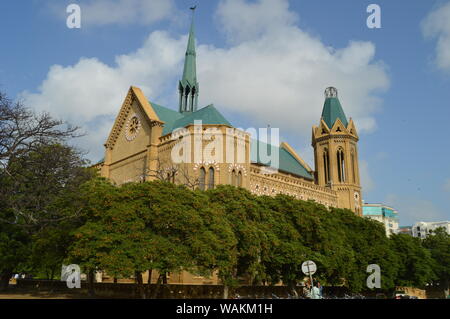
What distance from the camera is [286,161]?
5888cm

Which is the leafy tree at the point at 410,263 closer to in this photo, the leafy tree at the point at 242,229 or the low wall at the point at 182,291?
the low wall at the point at 182,291

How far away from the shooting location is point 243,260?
88.4 ft

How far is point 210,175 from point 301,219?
10.6 m

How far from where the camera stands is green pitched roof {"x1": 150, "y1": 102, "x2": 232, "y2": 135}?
41.0m

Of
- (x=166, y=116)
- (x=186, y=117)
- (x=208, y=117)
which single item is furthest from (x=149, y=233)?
(x=166, y=116)

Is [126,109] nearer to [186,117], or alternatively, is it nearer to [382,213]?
[186,117]

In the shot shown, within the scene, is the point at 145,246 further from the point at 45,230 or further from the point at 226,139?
the point at 226,139

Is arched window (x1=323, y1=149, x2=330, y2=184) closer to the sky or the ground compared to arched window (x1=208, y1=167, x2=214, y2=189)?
closer to the sky

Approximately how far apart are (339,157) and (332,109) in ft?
25.5

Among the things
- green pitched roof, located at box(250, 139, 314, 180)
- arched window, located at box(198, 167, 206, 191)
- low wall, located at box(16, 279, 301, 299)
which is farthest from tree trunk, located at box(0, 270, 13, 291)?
green pitched roof, located at box(250, 139, 314, 180)

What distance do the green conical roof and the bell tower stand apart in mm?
20376

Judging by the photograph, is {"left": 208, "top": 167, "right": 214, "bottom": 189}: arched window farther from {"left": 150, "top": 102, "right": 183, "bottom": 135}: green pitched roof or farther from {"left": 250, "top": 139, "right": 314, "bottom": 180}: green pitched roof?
{"left": 250, "top": 139, "right": 314, "bottom": 180}: green pitched roof

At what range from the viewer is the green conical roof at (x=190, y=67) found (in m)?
56.1
